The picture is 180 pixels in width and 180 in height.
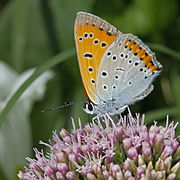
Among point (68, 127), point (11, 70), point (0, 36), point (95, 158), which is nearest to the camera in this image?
point (95, 158)

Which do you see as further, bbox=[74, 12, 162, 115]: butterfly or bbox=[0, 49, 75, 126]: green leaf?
bbox=[0, 49, 75, 126]: green leaf

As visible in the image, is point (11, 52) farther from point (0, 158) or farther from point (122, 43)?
point (122, 43)

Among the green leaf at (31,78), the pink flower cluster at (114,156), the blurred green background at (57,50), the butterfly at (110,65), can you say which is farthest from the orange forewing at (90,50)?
the blurred green background at (57,50)

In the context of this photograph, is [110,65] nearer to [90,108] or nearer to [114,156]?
[90,108]

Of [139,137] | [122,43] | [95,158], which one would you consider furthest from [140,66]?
[95,158]

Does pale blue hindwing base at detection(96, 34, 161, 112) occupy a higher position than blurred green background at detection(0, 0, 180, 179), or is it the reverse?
blurred green background at detection(0, 0, 180, 179)

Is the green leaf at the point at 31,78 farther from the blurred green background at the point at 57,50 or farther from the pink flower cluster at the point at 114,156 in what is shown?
the blurred green background at the point at 57,50

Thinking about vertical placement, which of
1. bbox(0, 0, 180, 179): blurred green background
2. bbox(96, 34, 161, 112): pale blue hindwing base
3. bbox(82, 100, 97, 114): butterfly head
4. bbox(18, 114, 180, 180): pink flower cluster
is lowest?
bbox(18, 114, 180, 180): pink flower cluster

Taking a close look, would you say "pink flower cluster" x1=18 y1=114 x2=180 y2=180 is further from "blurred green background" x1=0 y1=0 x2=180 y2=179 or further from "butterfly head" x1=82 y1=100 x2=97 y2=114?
"blurred green background" x1=0 y1=0 x2=180 y2=179

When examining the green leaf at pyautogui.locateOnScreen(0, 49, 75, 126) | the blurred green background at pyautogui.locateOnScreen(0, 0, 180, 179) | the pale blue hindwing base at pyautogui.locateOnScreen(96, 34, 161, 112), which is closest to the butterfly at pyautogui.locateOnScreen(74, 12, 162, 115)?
the pale blue hindwing base at pyautogui.locateOnScreen(96, 34, 161, 112)
